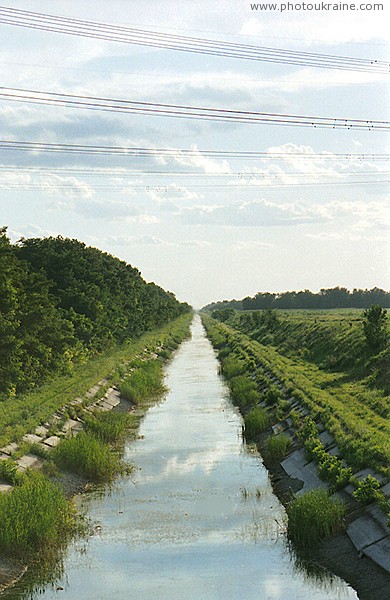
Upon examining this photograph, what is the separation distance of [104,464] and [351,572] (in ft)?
36.9

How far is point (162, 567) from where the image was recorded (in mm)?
17500

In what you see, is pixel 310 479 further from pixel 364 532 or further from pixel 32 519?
pixel 32 519

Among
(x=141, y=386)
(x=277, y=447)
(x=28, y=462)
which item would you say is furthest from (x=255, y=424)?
(x=141, y=386)

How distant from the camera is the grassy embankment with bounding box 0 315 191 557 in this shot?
17922 mm

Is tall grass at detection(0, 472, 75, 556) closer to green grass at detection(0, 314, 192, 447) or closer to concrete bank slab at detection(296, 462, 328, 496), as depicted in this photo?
green grass at detection(0, 314, 192, 447)

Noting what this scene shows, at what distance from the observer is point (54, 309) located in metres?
42.8

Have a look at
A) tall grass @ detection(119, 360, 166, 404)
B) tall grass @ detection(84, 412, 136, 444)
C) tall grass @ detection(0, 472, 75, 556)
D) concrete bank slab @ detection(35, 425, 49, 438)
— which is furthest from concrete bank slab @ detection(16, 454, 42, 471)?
tall grass @ detection(119, 360, 166, 404)

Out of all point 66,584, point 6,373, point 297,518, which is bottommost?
point 66,584

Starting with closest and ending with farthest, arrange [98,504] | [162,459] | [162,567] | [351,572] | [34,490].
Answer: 1. [351,572]
2. [162,567]
3. [34,490]
4. [98,504]
5. [162,459]

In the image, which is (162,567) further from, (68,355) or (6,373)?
(68,355)

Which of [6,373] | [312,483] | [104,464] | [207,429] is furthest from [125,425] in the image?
[312,483]

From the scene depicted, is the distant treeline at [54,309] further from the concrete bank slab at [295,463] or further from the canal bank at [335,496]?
the concrete bank slab at [295,463]

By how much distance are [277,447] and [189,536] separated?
26.8 feet

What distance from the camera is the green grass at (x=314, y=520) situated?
1811 centimetres
